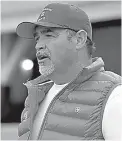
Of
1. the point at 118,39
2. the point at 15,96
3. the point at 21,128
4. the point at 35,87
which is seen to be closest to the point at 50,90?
the point at 35,87

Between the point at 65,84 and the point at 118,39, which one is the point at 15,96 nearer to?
the point at 118,39

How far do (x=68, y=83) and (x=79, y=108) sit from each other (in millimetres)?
181

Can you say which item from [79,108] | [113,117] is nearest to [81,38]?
[79,108]

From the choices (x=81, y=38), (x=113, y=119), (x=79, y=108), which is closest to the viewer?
(x=113, y=119)

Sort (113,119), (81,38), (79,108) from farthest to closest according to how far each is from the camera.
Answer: (81,38)
(79,108)
(113,119)

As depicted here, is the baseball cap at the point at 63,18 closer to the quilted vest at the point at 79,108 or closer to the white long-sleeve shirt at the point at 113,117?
the quilted vest at the point at 79,108

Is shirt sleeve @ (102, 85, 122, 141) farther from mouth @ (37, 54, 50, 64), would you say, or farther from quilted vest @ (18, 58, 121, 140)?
mouth @ (37, 54, 50, 64)

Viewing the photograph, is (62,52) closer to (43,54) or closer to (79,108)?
(43,54)

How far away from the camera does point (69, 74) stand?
1675mm

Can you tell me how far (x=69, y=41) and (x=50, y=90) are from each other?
33 centimetres

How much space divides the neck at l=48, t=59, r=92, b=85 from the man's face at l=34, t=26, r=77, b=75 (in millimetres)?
21

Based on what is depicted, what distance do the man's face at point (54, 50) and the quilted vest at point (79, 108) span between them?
0.11 meters

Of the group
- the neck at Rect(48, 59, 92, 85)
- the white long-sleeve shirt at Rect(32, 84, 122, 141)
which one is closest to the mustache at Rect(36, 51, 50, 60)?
the neck at Rect(48, 59, 92, 85)

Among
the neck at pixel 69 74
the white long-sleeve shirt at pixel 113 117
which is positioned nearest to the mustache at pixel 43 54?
the neck at pixel 69 74
